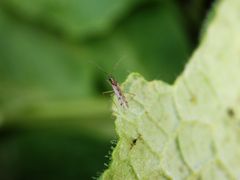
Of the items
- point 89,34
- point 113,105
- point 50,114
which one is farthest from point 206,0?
point 113,105

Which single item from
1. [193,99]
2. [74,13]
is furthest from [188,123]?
[74,13]

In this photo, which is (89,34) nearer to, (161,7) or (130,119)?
(161,7)

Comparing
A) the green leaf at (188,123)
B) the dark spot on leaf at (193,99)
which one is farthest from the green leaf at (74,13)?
the dark spot on leaf at (193,99)

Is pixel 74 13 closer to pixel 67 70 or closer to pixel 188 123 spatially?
pixel 67 70

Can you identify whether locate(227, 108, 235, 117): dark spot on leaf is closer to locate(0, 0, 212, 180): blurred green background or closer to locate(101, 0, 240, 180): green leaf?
locate(101, 0, 240, 180): green leaf

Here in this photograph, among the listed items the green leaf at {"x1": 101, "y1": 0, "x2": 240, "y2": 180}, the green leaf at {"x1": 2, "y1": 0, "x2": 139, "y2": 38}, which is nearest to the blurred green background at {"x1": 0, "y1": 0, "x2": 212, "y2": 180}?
the green leaf at {"x1": 2, "y1": 0, "x2": 139, "y2": 38}

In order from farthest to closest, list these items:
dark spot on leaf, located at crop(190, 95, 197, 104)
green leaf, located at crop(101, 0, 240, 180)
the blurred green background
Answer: the blurred green background
dark spot on leaf, located at crop(190, 95, 197, 104)
green leaf, located at crop(101, 0, 240, 180)
